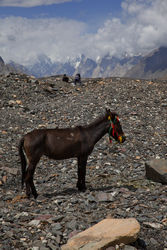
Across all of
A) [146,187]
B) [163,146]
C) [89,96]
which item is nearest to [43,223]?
[146,187]

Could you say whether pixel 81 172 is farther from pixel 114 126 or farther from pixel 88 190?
pixel 114 126

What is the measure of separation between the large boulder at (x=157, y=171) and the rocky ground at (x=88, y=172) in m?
0.28

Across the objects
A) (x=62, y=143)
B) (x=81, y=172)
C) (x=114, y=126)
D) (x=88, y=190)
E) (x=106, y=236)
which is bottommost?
(x=88, y=190)

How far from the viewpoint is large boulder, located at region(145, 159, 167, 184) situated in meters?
10.1

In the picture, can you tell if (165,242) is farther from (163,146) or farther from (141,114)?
(141,114)

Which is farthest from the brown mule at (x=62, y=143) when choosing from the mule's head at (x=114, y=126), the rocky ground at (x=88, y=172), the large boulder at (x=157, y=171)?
the large boulder at (x=157, y=171)

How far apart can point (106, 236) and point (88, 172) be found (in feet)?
22.1

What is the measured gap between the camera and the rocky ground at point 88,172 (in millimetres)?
6785

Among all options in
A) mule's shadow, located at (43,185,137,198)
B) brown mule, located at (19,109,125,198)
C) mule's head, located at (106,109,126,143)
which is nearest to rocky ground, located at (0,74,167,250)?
mule's shadow, located at (43,185,137,198)

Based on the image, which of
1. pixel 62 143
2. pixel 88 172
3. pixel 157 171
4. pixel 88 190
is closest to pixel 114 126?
pixel 62 143

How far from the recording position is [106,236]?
5.71 m

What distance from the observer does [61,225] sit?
6.95 meters

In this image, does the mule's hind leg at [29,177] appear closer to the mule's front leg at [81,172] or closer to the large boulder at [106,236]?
the mule's front leg at [81,172]

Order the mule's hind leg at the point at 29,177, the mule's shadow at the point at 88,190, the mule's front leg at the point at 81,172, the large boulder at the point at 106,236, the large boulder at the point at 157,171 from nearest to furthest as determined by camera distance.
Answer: the large boulder at the point at 106,236, the mule's hind leg at the point at 29,177, the mule's shadow at the point at 88,190, the mule's front leg at the point at 81,172, the large boulder at the point at 157,171
